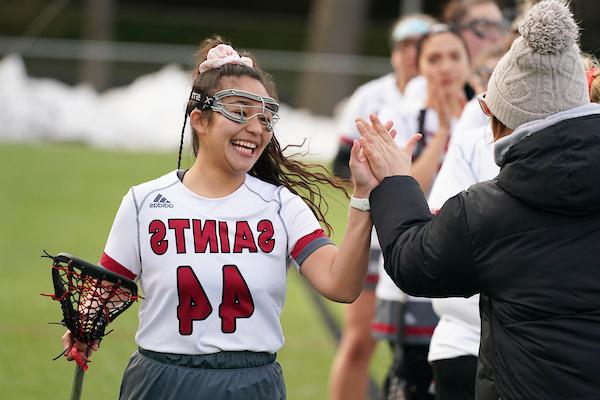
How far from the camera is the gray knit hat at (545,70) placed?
3166 mm

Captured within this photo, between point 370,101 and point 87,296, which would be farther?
point 370,101

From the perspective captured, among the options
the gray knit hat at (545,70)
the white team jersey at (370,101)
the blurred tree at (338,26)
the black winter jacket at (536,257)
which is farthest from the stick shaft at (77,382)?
the blurred tree at (338,26)

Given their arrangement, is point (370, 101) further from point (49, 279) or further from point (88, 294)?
point (49, 279)

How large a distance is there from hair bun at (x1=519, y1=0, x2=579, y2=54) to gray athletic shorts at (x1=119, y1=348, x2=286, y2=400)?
4.18 ft

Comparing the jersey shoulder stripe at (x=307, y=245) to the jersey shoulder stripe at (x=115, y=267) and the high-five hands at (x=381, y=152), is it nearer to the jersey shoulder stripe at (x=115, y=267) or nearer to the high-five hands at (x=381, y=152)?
the high-five hands at (x=381, y=152)

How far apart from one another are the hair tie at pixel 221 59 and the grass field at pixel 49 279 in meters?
2.15

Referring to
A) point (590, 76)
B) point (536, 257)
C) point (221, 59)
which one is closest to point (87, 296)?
point (221, 59)

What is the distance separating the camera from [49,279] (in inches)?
397

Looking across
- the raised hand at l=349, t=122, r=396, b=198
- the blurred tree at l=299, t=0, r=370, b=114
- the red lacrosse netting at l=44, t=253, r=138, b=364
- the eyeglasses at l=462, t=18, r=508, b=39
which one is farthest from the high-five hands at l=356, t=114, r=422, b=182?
the blurred tree at l=299, t=0, r=370, b=114

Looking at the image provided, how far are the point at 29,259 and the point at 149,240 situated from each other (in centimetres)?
772

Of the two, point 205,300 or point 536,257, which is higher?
point 536,257

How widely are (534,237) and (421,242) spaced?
310mm

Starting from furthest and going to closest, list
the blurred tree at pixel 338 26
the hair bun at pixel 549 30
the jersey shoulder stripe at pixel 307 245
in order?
1. the blurred tree at pixel 338 26
2. the jersey shoulder stripe at pixel 307 245
3. the hair bun at pixel 549 30

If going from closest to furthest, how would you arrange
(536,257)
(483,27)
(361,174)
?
(536,257)
(361,174)
(483,27)
